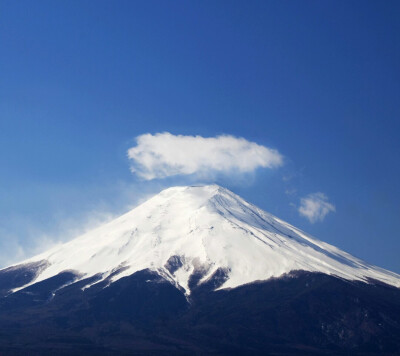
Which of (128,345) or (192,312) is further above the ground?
(192,312)

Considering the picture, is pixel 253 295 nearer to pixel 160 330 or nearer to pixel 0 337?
pixel 160 330

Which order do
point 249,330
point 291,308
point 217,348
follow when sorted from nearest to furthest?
point 217,348, point 249,330, point 291,308

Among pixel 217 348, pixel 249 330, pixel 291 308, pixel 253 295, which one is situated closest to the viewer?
pixel 217 348

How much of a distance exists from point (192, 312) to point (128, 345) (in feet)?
116

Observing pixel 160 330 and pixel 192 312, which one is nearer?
Answer: pixel 160 330

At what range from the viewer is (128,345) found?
157 meters

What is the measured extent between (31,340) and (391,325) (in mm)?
106810

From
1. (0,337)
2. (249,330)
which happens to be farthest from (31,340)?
(249,330)

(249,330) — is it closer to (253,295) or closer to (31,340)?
(253,295)

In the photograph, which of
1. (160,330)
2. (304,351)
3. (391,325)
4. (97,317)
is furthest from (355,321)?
(97,317)

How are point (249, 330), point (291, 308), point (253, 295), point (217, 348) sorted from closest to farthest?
point (217, 348)
point (249, 330)
point (291, 308)
point (253, 295)

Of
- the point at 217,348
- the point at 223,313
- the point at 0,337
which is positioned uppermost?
the point at 223,313

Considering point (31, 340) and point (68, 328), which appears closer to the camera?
point (31, 340)

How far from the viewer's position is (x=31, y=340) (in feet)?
518
